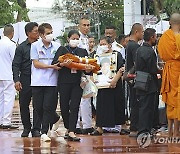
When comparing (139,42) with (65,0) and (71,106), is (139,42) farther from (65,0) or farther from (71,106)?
(65,0)

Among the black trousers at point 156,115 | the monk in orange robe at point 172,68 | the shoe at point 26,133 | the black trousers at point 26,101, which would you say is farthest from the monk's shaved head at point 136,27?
the shoe at point 26,133

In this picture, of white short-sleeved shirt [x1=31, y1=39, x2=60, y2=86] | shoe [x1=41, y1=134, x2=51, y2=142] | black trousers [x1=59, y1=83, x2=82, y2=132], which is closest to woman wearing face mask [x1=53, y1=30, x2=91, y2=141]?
black trousers [x1=59, y1=83, x2=82, y2=132]

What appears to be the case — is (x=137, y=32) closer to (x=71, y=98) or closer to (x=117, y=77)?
(x=117, y=77)

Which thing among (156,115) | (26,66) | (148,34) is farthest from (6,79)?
(148,34)

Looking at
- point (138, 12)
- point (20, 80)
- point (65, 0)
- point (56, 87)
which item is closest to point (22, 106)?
point (20, 80)

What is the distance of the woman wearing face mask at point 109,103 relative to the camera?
Result: 1066 cm

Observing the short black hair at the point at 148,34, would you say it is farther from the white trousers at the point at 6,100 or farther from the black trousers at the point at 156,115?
the white trousers at the point at 6,100

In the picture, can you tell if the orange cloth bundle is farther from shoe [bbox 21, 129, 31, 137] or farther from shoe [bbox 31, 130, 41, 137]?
shoe [bbox 21, 129, 31, 137]

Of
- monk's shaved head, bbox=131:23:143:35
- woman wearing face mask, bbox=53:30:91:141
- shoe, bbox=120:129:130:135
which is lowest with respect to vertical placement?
shoe, bbox=120:129:130:135

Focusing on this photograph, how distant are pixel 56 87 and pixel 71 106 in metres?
0.41

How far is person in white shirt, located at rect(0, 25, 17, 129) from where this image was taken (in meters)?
12.0

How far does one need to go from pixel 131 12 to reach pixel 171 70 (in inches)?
960

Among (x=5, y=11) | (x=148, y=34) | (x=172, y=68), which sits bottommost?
(x=172, y=68)

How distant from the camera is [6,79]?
12.1 m
